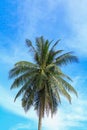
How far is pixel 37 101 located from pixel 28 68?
14.1 feet

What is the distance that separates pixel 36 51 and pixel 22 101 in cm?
689

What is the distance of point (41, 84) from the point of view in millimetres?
49219

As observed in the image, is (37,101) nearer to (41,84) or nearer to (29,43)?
(41,84)

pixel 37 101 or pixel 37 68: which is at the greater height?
pixel 37 68

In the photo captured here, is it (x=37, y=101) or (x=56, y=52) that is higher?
(x=56, y=52)

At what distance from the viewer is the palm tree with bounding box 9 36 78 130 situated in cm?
4965

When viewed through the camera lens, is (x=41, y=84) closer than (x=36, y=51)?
Yes

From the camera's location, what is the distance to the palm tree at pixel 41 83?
163ft

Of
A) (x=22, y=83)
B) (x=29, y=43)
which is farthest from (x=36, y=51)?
(x=22, y=83)

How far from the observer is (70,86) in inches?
1994

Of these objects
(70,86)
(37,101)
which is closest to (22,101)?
(37,101)

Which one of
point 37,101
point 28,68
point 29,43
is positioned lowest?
point 37,101

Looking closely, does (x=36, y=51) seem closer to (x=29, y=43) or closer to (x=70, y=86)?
(x=29, y=43)

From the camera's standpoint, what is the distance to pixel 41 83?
48.9 meters
